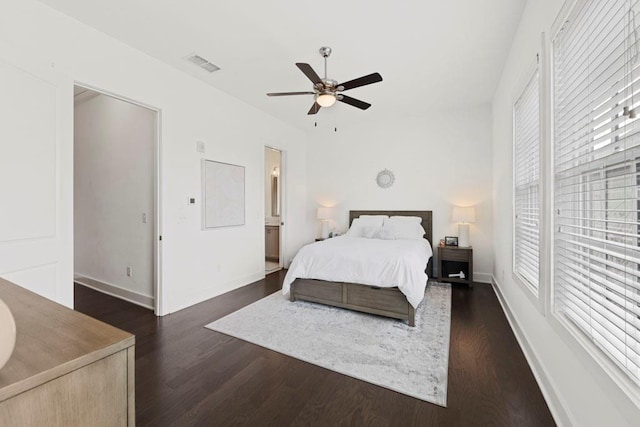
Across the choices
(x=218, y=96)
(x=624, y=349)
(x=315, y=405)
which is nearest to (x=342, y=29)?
(x=218, y=96)

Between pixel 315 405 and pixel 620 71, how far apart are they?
2.23 metres

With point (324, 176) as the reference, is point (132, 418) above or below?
below

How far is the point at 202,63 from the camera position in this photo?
3205 millimetres

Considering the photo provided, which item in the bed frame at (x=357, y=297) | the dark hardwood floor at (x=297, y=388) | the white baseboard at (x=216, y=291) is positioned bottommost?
the dark hardwood floor at (x=297, y=388)

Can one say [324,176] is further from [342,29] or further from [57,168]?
[57,168]

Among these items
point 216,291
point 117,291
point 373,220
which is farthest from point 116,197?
point 373,220

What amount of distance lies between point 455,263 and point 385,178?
1.83 m

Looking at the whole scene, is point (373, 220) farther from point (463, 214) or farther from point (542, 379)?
point (542, 379)

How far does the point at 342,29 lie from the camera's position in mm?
2564

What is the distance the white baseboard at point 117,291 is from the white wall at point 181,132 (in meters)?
0.41

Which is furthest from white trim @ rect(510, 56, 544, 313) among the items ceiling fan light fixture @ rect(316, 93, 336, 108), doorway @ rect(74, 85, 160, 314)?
doorway @ rect(74, 85, 160, 314)

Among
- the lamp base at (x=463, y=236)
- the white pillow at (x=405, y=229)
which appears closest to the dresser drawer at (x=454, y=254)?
the lamp base at (x=463, y=236)

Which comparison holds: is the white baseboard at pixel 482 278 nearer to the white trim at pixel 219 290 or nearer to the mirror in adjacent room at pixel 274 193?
the white trim at pixel 219 290

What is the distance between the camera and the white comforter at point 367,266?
2.89 m
